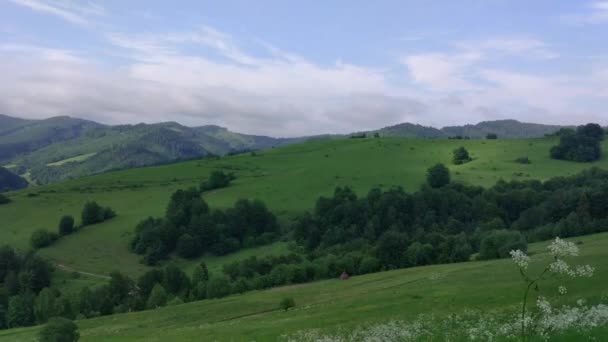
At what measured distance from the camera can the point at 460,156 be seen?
188 metres

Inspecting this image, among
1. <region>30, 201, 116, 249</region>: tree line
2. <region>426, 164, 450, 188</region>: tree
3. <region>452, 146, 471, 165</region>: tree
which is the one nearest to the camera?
<region>30, 201, 116, 249</region>: tree line

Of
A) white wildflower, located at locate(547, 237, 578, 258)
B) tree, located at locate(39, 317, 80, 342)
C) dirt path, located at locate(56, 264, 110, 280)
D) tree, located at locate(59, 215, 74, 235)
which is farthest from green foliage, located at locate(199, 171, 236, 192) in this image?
white wildflower, located at locate(547, 237, 578, 258)

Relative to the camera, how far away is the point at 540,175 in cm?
15975

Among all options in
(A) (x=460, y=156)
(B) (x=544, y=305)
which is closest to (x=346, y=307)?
(B) (x=544, y=305)

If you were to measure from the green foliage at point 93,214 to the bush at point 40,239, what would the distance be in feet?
42.7

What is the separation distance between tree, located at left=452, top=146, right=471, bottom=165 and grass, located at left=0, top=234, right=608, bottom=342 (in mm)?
115925

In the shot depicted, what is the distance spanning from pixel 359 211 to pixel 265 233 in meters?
24.5

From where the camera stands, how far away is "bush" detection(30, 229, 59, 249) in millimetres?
138375

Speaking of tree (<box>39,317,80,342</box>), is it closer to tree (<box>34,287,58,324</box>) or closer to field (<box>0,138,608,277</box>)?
tree (<box>34,287,58,324</box>)

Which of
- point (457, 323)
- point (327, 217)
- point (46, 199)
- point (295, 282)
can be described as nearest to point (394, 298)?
point (457, 323)

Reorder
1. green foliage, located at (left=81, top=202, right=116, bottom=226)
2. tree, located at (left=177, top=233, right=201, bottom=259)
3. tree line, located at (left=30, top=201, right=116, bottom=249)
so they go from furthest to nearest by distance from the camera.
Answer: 1. green foliage, located at (left=81, top=202, right=116, bottom=226)
2. tree line, located at (left=30, top=201, right=116, bottom=249)
3. tree, located at (left=177, top=233, right=201, bottom=259)

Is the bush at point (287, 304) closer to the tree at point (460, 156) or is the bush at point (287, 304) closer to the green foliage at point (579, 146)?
the tree at point (460, 156)

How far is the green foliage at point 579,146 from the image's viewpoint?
17840 centimetres

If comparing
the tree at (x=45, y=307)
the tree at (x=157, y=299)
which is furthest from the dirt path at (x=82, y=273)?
the tree at (x=157, y=299)
